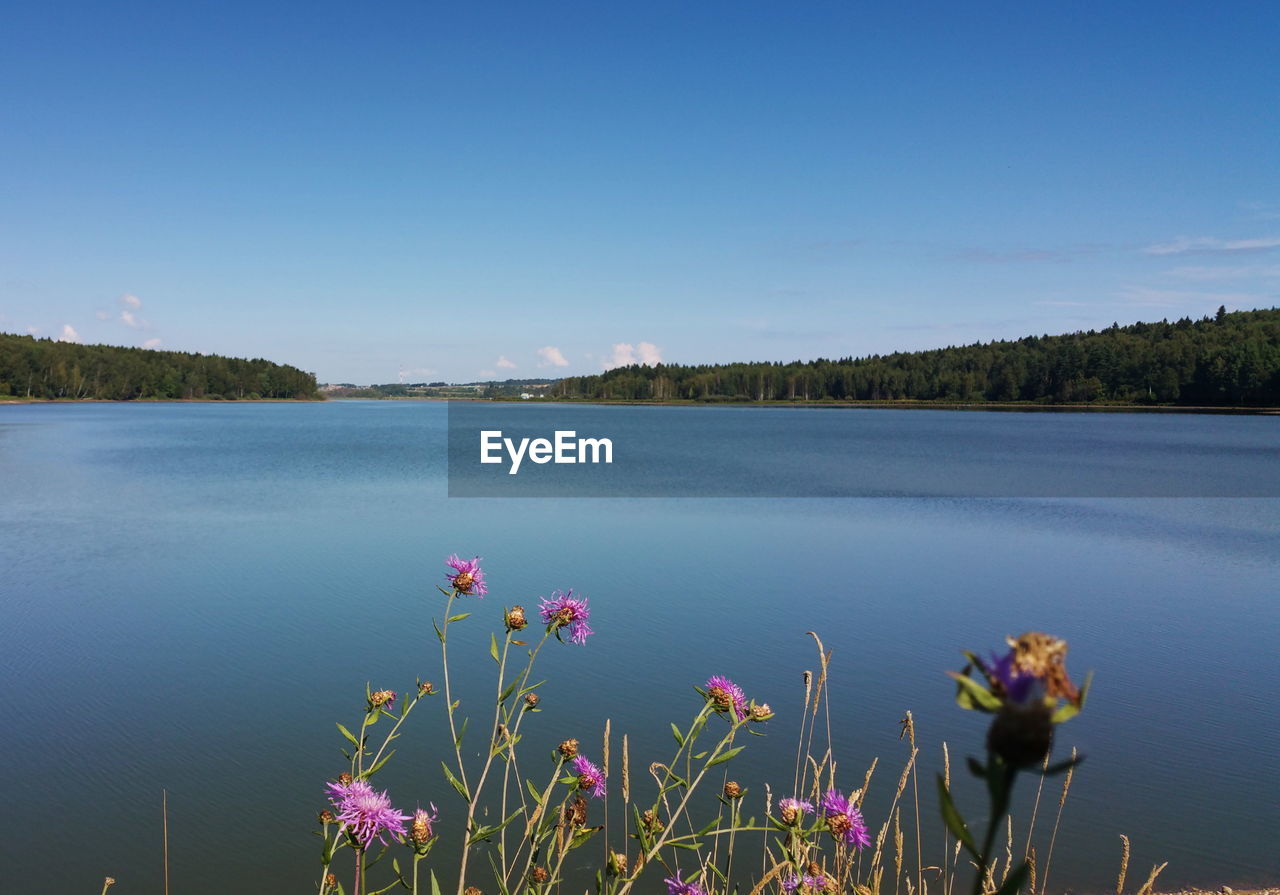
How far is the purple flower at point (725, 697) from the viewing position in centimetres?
227

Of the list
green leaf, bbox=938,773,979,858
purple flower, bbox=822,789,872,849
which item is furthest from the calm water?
green leaf, bbox=938,773,979,858

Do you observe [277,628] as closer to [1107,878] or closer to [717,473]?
[1107,878]

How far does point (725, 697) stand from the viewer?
2.27 metres

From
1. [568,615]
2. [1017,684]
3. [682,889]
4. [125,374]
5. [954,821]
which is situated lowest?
[682,889]

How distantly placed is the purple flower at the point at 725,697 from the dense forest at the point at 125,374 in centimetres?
13848

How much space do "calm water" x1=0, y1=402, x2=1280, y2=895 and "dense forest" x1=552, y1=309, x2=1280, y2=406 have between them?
327 feet

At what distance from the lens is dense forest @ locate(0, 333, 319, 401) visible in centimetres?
11681

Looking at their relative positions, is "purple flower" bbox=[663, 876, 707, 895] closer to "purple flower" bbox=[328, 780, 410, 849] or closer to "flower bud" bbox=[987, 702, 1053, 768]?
"purple flower" bbox=[328, 780, 410, 849]

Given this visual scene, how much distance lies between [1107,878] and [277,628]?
841 cm

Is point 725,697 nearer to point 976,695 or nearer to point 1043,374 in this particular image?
point 976,695

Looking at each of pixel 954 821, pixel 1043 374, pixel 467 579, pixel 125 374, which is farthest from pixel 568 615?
pixel 125 374

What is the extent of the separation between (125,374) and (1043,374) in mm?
139883

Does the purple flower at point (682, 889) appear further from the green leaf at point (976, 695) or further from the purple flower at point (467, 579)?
the green leaf at point (976, 695)

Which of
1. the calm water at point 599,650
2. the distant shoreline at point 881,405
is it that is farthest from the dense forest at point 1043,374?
the calm water at point 599,650
